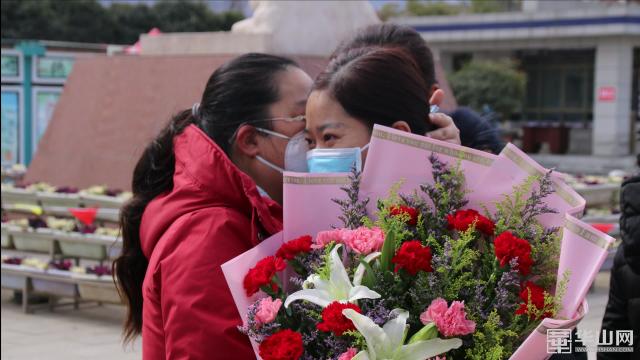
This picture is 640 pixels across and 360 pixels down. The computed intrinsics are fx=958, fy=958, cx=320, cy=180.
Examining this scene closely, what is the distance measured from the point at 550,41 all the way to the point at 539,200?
27.9 meters

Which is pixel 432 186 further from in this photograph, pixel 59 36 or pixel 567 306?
pixel 59 36

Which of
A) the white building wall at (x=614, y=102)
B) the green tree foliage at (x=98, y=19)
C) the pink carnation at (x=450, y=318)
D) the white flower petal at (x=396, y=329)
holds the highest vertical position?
the pink carnation at (x=450, y=318)

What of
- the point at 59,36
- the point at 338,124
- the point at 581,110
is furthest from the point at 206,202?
the point at 59,36

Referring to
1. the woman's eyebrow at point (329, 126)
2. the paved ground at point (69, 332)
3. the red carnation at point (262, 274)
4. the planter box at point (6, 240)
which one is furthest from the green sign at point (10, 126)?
the red carnation at point (262, 274)

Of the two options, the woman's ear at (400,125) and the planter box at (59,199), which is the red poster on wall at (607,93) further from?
the woman's ear at (400,125)

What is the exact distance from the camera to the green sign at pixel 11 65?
14992mm

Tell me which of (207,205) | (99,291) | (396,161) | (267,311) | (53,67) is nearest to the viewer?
(267,311)

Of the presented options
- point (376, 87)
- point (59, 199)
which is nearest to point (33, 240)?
point (59, 199)

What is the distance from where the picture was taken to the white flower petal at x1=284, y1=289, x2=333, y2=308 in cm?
164

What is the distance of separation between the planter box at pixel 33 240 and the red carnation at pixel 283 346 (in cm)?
A: 634

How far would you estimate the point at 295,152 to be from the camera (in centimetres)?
226

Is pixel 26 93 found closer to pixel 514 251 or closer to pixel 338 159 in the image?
pixel 338 159

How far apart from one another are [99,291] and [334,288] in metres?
5.73

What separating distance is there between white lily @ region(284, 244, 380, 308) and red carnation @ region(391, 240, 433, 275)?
0.05 m
